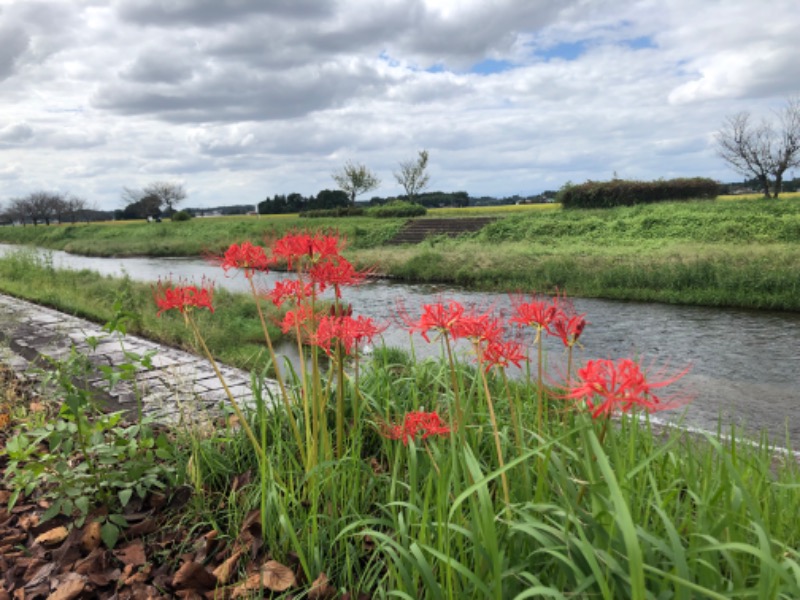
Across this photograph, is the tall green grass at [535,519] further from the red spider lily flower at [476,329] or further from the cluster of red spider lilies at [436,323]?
the red spider lily flower at [476,329]

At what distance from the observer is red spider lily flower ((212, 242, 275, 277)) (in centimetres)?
259

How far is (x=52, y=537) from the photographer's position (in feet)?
9.43

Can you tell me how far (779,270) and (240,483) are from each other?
13689 millimetres

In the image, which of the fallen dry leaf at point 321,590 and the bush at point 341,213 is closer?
the fallen dry leaf at point 321,590

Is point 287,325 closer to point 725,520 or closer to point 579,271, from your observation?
point 725,520

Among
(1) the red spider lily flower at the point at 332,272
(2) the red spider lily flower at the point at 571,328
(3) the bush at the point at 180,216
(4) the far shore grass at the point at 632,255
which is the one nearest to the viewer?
(2) the red spider lily flower at the point at 571,328

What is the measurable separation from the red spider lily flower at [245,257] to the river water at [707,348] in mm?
2163

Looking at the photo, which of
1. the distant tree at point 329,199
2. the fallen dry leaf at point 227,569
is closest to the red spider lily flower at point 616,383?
the fallen dry leaf at point 227,569

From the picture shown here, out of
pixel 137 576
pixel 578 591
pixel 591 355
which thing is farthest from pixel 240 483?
pixel 591 355

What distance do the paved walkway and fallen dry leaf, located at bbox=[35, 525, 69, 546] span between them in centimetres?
68

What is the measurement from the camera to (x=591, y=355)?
937 centimetres

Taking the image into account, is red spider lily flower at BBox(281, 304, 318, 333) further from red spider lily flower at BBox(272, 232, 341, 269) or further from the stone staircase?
the stone staircase

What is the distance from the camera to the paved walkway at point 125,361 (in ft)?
13.4

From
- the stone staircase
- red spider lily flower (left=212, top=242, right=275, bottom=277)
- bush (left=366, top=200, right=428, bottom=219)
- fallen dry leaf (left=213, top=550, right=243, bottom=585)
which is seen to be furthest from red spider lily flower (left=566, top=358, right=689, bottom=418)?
bush (left=366, top=200, right=428, bottom=219)
